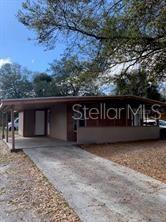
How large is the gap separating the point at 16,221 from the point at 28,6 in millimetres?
5650

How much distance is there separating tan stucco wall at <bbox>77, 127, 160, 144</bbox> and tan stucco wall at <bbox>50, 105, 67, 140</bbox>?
1930mm

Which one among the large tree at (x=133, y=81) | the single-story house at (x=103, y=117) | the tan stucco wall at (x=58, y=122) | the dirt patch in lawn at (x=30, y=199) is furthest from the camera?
the tan stucco wall at (x=58, y=122)

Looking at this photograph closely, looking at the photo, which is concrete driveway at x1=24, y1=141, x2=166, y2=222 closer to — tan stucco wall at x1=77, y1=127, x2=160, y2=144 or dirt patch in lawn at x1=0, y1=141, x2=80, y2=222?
dirt patch in lawn at x1=0, y1=141, x2=80, y2=222

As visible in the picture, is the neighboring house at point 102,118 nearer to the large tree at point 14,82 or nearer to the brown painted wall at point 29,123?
the brown painted wall at point 29,123

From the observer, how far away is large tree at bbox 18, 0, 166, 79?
7895 millimetres

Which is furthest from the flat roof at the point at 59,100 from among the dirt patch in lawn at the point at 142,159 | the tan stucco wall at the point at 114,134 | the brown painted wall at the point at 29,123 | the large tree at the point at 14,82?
the large tree at the point at 14,82

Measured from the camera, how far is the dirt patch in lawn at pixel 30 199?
6.23 metres

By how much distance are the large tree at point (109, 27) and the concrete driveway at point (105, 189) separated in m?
3.18

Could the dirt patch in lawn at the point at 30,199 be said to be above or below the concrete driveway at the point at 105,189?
below

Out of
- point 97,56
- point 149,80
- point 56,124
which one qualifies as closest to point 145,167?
point 149,80

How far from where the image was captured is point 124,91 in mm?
12297

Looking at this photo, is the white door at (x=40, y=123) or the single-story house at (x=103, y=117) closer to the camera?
the single-story house at (x=103, y=117)

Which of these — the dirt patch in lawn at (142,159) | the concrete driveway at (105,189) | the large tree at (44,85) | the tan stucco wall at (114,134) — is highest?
the large tree at (44,85)

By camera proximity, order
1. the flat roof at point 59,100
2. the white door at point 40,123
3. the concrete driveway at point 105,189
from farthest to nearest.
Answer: the white door at point 40,123
the flat roof at point 59,100
the concrete driveway at point 105,189
